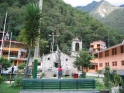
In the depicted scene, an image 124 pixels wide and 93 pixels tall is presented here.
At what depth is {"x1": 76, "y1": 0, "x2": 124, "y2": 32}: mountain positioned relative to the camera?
88562mm

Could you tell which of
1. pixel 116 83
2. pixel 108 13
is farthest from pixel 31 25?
pixel 108 13

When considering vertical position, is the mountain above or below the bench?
above

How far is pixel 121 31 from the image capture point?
80.9 m

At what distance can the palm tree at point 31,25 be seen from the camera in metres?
13.4

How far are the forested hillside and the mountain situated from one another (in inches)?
454

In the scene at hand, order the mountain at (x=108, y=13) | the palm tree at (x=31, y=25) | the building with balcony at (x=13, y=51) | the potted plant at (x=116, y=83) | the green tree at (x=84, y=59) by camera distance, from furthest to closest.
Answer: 1. the mountain at (x=108, y=13)
2. the building with balcony at (x=13, y=51)
3. the green tree at (x=84, y=59)
4. the palm tree at (x=31, y=25)
5. the potted plant at (x=116, y=83)

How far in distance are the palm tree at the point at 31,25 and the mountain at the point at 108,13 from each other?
73345mm

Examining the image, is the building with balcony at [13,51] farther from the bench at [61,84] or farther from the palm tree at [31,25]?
the bench at [61,84]

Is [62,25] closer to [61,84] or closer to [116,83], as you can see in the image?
[61,84]

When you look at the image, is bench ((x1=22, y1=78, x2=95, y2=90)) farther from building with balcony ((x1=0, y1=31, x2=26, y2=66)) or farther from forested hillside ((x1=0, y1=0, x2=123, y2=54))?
forested hillside ((x1=0, y1=0, x2=123, y2=54))

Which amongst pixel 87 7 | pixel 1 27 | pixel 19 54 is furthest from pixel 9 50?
pixel 87 7

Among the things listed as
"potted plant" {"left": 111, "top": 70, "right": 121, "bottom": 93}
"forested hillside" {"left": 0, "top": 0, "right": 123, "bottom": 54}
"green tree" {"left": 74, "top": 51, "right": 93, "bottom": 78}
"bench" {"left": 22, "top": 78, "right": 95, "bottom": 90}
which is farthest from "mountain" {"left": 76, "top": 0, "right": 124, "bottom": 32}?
"bench" {"left": 22, "top": 78, "right": 95, "bottom": 90}

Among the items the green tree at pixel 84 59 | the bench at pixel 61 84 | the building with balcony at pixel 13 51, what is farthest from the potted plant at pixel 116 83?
the building with balcony at pixel 13 51

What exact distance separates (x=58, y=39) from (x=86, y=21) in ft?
72.0
